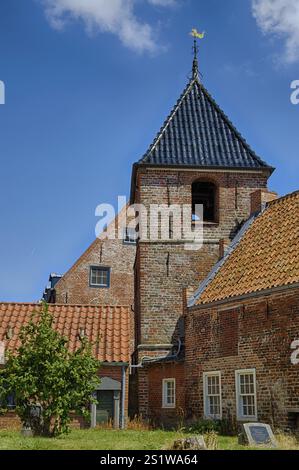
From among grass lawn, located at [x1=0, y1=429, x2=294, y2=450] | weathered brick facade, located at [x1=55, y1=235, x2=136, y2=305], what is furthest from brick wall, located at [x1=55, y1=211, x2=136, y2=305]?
grass lawn, located at [x1=0, y1=429, x2=294, y2=450]

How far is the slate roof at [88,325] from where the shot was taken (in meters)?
22.5

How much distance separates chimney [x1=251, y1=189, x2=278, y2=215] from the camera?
78.2 feet

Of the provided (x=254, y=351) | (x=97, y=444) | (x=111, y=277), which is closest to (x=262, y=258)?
(x=254, y=351)

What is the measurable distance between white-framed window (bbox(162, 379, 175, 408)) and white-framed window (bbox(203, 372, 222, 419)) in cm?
216

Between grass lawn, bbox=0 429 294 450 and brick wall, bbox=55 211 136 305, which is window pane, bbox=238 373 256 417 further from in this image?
brick wall, bbox=55 211 136 305

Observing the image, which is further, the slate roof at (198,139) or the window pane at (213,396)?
the slate roof at (198,139)

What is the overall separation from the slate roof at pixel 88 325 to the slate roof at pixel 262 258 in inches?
149

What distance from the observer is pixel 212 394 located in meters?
19.5

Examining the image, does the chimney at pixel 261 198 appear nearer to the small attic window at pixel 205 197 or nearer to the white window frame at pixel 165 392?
the small attic window at pixel 205 197

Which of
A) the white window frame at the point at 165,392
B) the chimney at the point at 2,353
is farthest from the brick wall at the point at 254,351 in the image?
the chimney at the point at 2,353

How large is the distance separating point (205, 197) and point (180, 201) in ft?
6.57
